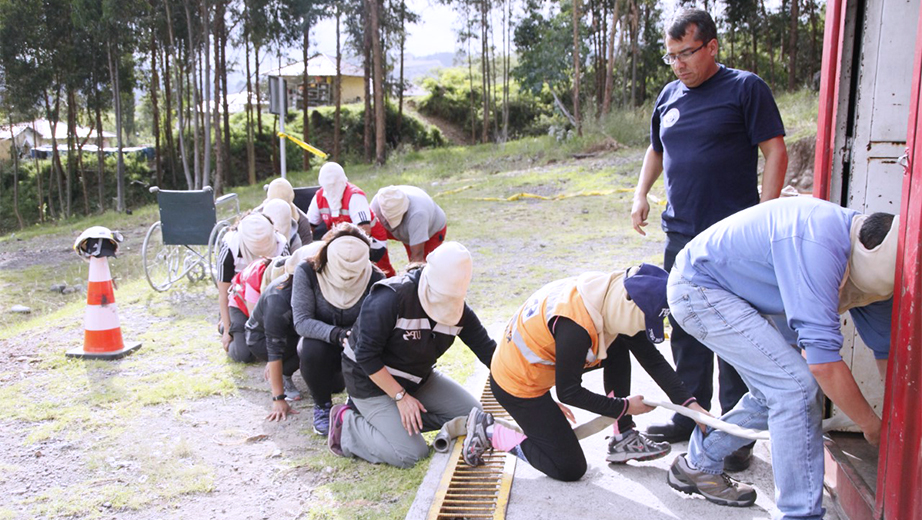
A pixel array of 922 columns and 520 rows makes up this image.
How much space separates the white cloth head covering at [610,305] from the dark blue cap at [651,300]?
4 centimetres

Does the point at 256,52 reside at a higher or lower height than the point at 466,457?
higher

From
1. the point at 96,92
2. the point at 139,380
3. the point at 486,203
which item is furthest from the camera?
the point at 96,92

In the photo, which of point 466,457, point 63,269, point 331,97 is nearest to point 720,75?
point 466,457

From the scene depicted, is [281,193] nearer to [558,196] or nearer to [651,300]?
[651,300]

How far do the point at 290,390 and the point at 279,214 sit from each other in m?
1.81

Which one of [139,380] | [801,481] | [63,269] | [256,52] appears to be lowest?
[63,269]

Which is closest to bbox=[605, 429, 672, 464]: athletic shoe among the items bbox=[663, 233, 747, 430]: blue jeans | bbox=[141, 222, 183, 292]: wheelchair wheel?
bbox=[663, 233, 747, 430]: blue jeans

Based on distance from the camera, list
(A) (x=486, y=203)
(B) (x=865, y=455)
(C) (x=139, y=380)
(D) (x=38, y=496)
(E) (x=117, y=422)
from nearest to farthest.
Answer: (B) (x=865, y=455), (D) (x=38, y=496), (E) (x=117, y=422), (C) (x=139, y=380), (A) (x=486, y=203)

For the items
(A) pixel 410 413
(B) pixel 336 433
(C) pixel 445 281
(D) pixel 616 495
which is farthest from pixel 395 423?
(D) pixel 616 495

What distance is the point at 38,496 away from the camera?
342 centimetres

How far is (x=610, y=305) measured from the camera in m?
2.75

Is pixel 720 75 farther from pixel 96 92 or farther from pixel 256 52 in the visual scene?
pixel 96 92

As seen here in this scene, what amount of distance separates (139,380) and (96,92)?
27917 millimetres

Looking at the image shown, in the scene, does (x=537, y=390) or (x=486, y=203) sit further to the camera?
(x=486, y=203)
